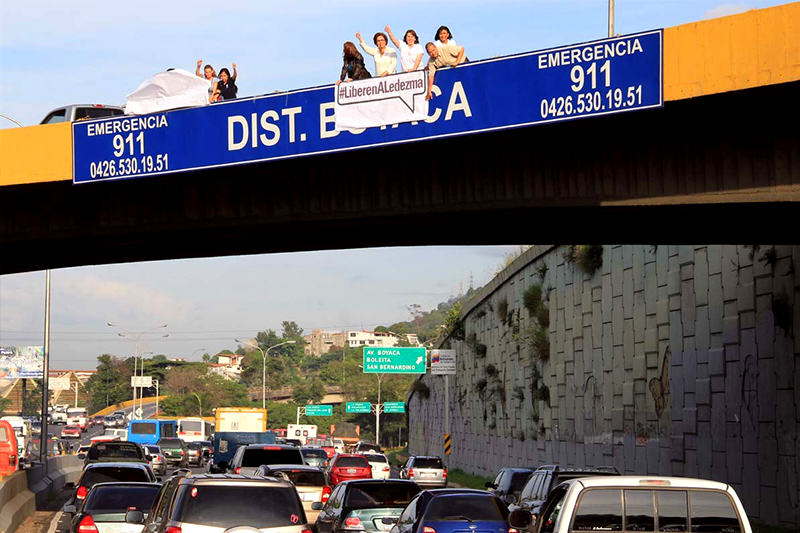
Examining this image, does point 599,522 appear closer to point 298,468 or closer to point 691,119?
point 691,119

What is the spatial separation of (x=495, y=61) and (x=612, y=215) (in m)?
3.57

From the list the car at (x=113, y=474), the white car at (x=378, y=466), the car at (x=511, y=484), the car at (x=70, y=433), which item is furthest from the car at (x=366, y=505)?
the car at (x=70, y=433)

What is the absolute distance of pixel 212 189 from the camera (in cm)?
2359

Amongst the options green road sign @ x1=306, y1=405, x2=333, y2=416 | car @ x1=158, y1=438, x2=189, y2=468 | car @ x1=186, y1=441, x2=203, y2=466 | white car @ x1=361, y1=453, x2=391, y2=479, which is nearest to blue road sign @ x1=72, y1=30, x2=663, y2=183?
white car @ x1=361, y1=453, x2=391, y2=479

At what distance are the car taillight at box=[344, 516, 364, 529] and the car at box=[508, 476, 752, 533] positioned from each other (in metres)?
10.0

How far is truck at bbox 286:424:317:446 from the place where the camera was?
105119 mm

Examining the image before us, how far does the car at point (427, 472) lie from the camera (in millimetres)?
47531

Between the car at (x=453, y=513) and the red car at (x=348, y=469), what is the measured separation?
1929 cm

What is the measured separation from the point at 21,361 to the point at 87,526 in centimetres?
10414

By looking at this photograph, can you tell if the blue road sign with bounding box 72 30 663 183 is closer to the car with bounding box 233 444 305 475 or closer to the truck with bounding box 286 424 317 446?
the car with bounding box 233 444 305 475

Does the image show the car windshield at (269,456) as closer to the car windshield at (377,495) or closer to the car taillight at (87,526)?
the car windshield at (377,495)

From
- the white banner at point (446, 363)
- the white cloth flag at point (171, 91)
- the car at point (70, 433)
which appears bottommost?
the car at point (70, 433)

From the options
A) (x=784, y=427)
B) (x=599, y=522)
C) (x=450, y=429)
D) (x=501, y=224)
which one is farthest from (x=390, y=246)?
(x=450, y=429)

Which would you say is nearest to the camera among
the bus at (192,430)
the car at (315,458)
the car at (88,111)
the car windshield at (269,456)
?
the car at (88,111)
